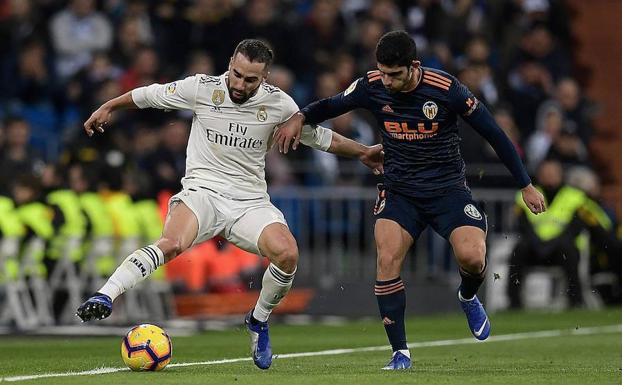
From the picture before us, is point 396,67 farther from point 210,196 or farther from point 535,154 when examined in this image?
point 535,154

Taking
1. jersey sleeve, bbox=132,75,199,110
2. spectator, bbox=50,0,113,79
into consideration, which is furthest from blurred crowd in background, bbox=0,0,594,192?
jersey sleeve, bbox=132,75,199,110

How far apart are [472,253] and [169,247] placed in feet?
7.17

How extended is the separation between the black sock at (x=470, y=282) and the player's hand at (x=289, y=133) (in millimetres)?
1586

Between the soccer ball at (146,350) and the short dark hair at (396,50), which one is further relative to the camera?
the short dark hair at (396,50)

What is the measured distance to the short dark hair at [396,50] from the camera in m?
10.3

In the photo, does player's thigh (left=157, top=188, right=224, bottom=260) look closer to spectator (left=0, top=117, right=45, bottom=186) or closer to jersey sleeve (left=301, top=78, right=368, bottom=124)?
jersey sleeve (left=301, top=78, right=368, bottom=124)

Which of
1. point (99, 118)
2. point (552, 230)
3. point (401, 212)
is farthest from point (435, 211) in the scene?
point (552, 230)

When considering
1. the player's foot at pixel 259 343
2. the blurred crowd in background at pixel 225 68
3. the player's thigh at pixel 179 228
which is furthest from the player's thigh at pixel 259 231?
the blurred crowd in background at pixel 225 68

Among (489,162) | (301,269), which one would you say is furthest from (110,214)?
(489,162)

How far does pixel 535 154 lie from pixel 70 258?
282 inches

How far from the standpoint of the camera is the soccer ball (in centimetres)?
1023

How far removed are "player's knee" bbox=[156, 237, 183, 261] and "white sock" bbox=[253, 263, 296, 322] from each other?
0.81m

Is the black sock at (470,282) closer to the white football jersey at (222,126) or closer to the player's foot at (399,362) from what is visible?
the player's foot at (399,362)

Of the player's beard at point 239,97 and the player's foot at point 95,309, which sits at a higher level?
the player's beard at point 239,97
